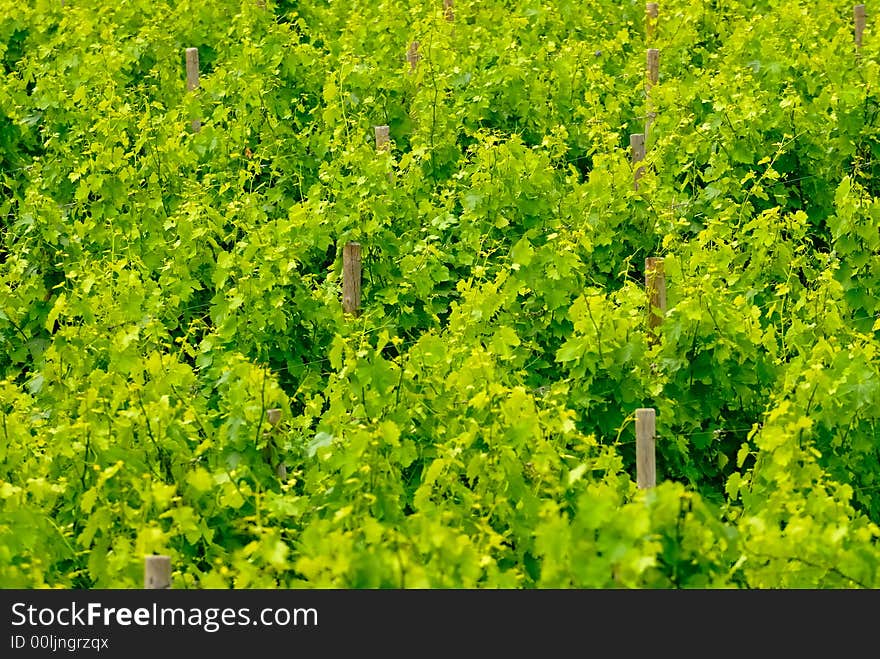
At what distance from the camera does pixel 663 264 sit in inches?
263

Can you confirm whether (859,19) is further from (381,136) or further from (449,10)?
(381,136)

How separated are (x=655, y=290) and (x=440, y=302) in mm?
1394

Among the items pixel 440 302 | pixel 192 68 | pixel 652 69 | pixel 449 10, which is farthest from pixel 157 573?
pixel 449 10

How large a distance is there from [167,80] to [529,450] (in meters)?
6.32

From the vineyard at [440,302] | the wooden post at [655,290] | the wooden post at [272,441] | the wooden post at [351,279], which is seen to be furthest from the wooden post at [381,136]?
the wooden post at [272,441]

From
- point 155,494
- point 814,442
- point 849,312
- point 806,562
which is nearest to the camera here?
point 806,562

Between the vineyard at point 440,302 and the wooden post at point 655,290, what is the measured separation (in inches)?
0.8

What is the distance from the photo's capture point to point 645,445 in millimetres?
5543

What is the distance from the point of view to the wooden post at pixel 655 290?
6613 mm

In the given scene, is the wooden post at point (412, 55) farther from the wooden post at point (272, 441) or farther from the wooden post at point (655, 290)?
the wooden post at point (272, 441)

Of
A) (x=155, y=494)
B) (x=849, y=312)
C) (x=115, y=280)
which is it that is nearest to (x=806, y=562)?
(x=155, y=494)

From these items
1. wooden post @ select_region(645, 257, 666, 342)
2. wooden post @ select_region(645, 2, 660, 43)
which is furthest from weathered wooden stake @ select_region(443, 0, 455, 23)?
wooden post @ select_region(645, 257, 666, 342)

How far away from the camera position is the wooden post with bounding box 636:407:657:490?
18.2ft

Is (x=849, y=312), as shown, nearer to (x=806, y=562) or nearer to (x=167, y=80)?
(x=806, y=562)
